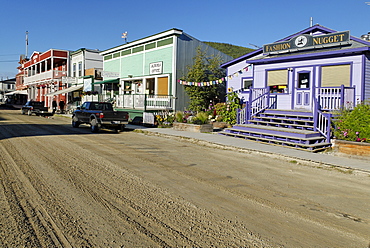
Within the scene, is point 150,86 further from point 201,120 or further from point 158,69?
point 201,120

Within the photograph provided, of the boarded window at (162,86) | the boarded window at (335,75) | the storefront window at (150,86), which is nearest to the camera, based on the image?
the boarded window at (335,75)

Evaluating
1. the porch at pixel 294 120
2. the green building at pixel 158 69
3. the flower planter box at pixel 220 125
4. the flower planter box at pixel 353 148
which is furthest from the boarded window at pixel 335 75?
the green building at pixel 158 69

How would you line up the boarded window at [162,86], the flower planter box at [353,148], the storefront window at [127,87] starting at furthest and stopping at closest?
the storefront window at [127,87] → the boarded window at [162,86] → the flower planter box at [353,148]

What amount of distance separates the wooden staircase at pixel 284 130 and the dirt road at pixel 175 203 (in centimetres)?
281

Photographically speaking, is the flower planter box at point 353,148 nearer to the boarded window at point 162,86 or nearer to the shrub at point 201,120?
the shrub at point 201,120

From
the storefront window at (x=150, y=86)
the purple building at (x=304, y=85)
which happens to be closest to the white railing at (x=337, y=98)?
the purple building at (x=304, y=85)

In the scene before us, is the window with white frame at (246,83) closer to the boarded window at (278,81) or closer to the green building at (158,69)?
the boarded window at (278,81)

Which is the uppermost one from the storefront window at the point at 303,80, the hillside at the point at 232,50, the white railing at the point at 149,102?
the hillside at the point at 232,50

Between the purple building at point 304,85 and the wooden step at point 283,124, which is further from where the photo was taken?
the wooden step at point 283,124

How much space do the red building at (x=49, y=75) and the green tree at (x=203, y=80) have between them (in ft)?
81.7

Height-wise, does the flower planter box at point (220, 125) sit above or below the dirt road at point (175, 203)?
above

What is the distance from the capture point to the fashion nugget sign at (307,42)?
15148mm

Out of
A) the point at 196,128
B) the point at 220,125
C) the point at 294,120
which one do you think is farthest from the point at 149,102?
the point at 294,120

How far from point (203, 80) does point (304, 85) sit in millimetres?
7865
